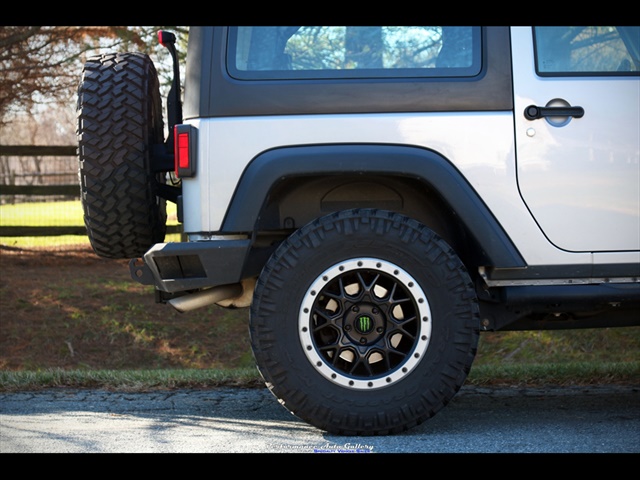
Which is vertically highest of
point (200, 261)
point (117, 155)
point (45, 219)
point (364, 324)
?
point (117, 155)

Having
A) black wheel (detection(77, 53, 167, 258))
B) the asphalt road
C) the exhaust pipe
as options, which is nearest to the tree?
black wheel (detection(77, 53, 167, 258))

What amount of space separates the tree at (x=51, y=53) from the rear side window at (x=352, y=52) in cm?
623

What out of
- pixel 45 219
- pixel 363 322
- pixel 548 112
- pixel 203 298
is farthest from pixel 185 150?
pixel 45 219

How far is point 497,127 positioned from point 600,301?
3.11ft

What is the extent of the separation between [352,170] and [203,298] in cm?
94

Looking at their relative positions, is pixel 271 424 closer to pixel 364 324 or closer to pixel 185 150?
pixel 364 324

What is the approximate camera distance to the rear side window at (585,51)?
3.96 meters

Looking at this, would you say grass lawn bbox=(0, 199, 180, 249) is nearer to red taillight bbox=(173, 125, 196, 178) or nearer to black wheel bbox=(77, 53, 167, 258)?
black wheel bbox=(77, 53, 167, 258)

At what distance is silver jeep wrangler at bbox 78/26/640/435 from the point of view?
380 cm

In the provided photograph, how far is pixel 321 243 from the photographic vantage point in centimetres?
380

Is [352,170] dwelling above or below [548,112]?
below

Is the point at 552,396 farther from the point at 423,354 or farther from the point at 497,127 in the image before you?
the point at 497,127

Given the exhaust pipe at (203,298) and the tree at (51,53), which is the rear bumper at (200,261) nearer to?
the exhaust pipe at (203,298)

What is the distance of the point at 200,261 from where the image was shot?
3883 mm
